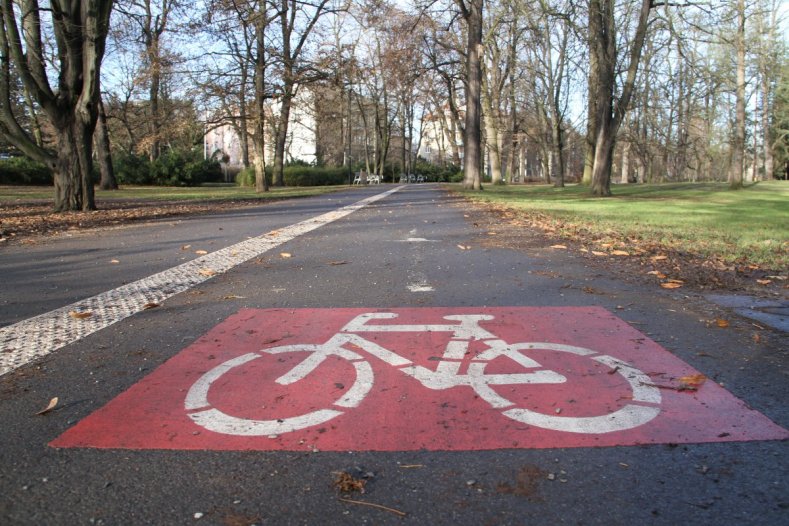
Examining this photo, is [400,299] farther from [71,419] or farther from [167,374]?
[71,419]

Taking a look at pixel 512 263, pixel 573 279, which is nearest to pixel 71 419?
pixel 573 279

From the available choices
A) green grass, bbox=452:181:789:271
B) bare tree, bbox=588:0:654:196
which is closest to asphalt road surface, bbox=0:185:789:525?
green grass, bbox=452:181:789:271

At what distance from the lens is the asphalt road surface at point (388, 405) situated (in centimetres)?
229

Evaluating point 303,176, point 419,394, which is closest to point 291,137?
point 303,176

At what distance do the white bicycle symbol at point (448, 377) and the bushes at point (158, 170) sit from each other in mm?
37661

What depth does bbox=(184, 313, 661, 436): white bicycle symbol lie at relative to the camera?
2918 millimetres

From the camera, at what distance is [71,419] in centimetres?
300

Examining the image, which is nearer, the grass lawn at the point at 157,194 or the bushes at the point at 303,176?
the grass lawn at the point at 157,194

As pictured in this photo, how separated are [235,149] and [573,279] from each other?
314ft

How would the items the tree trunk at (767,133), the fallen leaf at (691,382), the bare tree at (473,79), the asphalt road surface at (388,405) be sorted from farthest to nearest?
the tree trunk at (767,133) → the bare tree at (473,79) → the fallen leaf at (691,382) → the asphalt road surface at (388,405)

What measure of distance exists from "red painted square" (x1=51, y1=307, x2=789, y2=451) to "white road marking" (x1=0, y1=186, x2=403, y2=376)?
3.44 ft

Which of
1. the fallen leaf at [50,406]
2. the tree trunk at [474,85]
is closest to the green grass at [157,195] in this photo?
the tree trunk at [474,85]

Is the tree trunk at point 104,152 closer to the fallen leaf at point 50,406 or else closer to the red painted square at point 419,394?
the red painted square at point 419,394

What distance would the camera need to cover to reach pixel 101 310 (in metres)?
5.29
